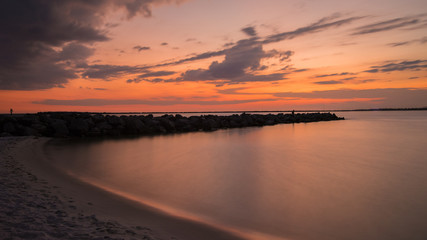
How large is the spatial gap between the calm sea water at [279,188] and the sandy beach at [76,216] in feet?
Answer: 1.62

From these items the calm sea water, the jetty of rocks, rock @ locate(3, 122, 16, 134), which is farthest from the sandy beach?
the jetty of rocks

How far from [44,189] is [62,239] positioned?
2.67 metres

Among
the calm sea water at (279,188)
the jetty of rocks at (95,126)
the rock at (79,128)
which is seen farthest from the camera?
the rock at (79,128)

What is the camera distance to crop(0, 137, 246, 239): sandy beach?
3252mm

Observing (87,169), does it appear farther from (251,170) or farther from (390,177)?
(390,177)

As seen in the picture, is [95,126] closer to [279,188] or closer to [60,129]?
[60,129]

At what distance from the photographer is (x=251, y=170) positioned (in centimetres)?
875

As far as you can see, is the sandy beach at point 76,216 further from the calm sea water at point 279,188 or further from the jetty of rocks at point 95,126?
the jetty of rocks at point 95,126

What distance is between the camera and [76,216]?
3.86 meters

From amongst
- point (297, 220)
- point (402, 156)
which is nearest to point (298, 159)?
point (402, 156)

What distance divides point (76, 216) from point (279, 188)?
466 cm

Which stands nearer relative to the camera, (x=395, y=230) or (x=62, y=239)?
(x=62, y=239)

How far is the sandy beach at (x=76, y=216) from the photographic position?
3.25m

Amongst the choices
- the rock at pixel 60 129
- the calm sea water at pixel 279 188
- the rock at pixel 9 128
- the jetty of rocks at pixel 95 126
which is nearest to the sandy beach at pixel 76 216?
the calm sea water at pixel 279 188
